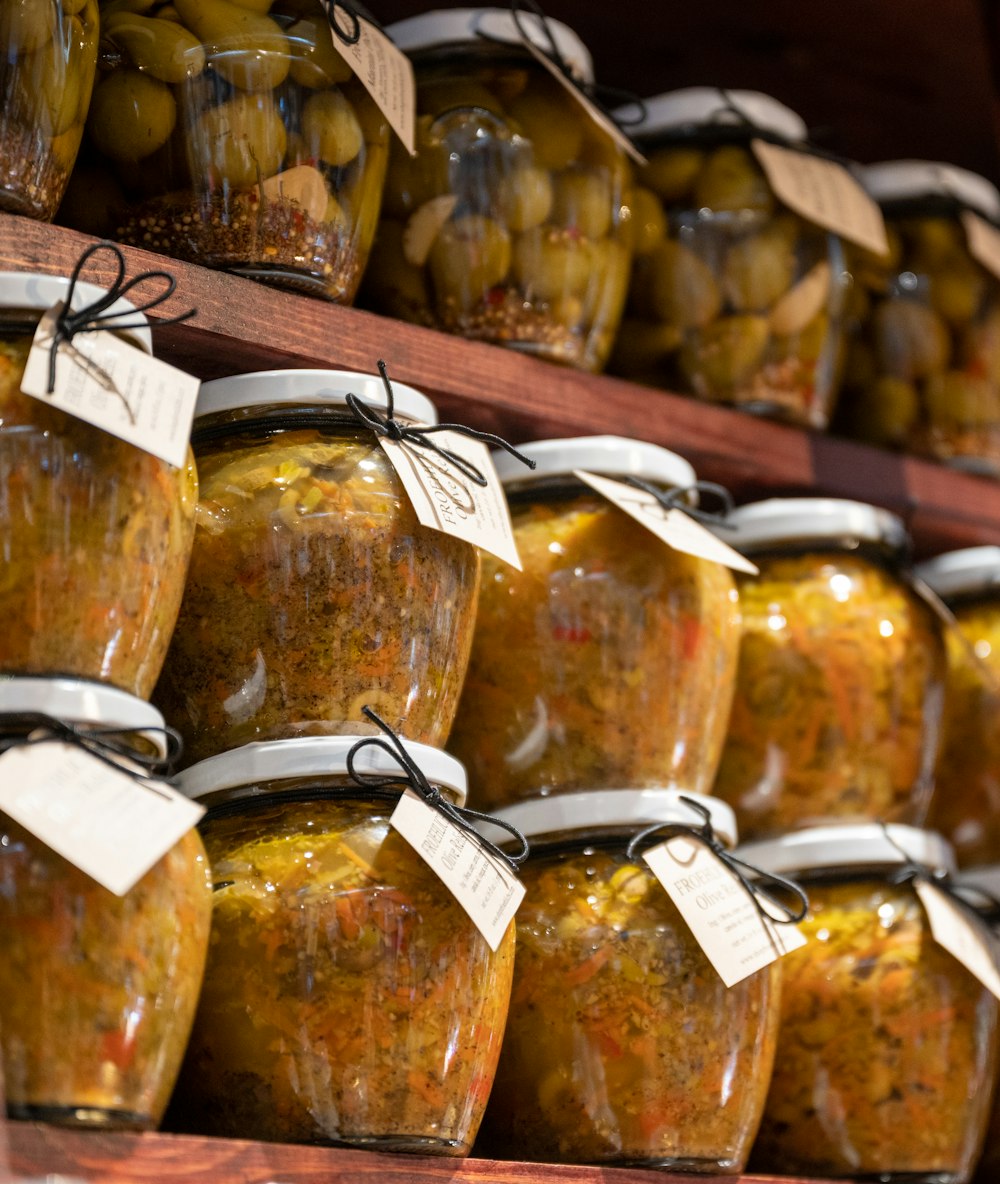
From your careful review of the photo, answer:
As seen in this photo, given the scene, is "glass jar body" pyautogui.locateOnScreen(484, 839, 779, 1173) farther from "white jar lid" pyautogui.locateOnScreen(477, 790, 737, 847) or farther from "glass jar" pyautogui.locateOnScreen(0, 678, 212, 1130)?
"glass jar" pyautogui.locateOnScreen(0, 678, 212, 1130)

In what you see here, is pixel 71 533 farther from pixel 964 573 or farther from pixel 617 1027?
pixel 964 573

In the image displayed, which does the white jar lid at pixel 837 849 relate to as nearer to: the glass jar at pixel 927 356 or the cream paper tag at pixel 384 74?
the glass jar at pixel 927 356

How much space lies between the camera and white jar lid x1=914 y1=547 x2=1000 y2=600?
143 centimetres

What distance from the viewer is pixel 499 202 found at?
114 cm

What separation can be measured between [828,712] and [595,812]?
0.27 m

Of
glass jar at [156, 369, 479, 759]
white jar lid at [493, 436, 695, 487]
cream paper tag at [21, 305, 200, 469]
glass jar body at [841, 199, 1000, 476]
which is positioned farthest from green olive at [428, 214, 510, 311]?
glass jar body at [841, 199, 1000, 476]

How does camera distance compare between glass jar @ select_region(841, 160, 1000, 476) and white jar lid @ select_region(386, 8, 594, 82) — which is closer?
white jar lid @ select_region(386, 8, 594, 82)

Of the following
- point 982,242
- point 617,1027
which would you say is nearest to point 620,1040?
point 617,1027

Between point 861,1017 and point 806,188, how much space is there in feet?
2.15

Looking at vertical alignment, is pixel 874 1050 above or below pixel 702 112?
below

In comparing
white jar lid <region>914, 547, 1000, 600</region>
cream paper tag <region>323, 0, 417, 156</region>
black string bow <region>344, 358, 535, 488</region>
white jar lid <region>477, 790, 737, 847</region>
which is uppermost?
cream paper tag <region>323, 0, 417, 156</region>

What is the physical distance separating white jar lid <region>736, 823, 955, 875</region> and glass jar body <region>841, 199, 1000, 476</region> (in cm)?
41

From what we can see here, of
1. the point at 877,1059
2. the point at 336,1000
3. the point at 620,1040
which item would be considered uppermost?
the point at 336,1000

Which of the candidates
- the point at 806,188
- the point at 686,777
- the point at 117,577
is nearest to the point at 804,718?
the point at 686,777
